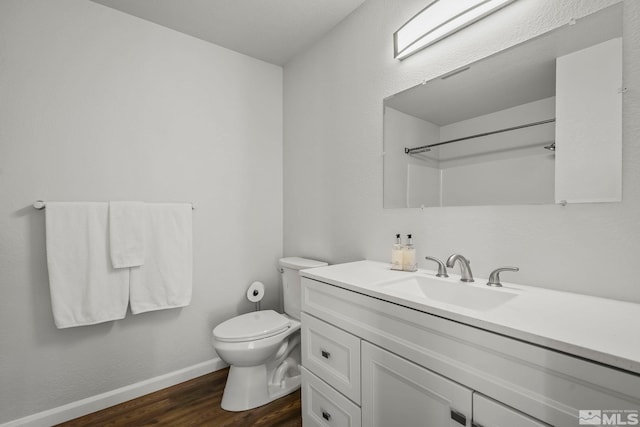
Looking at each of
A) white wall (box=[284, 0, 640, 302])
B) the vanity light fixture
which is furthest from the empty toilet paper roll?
the vanity light fixture

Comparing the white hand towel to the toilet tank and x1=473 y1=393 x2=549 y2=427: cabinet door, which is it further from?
x1=473 y1=393 x2=549 y2=427: cabinet door

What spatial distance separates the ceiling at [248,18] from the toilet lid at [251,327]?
1.90 m

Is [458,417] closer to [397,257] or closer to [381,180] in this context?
[397,257]

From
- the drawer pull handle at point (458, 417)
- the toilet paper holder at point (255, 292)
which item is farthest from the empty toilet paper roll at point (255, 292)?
the drawer pull handle at point (458, 417)

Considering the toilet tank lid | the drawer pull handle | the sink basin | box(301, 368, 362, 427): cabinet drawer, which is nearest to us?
the drawer pull handle

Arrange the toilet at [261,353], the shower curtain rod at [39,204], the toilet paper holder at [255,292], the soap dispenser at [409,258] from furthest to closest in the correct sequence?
1. the toilet paper holder at [255,292]
2. the toilet at [261,353]
3. the shower curtain rod at [39,204]
4. the soap dispenser at [409,258]

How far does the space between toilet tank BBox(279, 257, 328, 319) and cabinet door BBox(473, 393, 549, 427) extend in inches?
46.2

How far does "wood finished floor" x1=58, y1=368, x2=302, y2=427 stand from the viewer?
4.78 feet

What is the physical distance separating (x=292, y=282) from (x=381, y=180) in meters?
0.92

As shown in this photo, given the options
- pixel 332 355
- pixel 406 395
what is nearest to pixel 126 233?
pixel 332 355

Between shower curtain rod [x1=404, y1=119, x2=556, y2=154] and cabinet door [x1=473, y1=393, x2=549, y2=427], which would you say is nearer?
cabinet door [x1=473, y1=393, x2=549, y2=427]

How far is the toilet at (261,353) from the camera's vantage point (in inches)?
59.9

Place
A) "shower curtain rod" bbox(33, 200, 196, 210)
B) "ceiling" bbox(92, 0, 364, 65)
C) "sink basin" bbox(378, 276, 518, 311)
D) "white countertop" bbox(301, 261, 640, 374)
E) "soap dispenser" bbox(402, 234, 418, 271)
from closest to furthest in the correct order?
"white countertop" bbox(301, 261, 640, 374) → "sink basin" bbox(378, 276, 518, 311) → "soap dispenser" bbox(402, 234, 418, 271) → "shower curtain rod" bbox(33, 200, 196, 210) → "ceiling" bbox(92, 0, 364, 65)

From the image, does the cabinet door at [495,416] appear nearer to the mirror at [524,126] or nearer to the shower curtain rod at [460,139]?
the mirror at [524,126]
